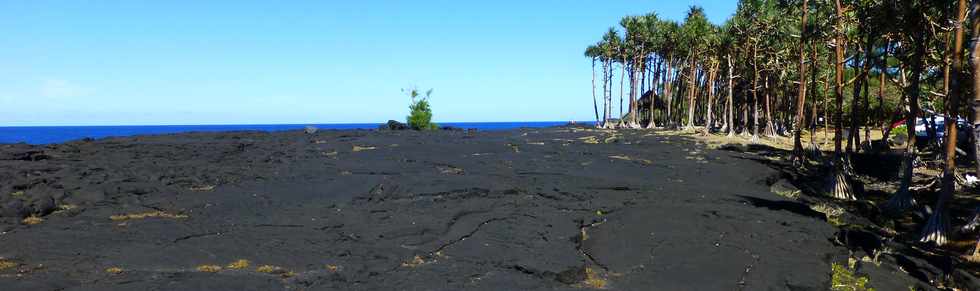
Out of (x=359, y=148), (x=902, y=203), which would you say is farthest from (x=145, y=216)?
(x=359, y=148)

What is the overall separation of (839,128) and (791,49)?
22.1 metres

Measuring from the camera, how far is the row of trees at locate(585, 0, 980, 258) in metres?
15.8

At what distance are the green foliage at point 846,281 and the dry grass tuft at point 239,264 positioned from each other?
30.8ft

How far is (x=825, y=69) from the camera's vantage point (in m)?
43.6

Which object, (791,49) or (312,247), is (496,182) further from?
(791,49)

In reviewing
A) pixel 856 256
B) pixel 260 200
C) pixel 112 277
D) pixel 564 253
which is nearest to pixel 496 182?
pixel 260 200

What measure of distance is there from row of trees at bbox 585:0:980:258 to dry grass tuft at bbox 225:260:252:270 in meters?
13.4

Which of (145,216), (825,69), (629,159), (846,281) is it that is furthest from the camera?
(825,69)

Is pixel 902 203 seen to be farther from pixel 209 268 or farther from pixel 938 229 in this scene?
pixel 209 268

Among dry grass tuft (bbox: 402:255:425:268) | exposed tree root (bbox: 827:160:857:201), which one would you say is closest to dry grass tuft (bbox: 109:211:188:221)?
dry grass tuft (bbox: 402:255:425:268)

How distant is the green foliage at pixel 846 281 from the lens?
955cm

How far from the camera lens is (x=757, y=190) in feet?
63.1

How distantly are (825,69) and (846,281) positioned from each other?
39109mm

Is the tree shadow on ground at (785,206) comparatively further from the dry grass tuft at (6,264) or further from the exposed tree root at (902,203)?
the dry grass tuft at (6,264)
